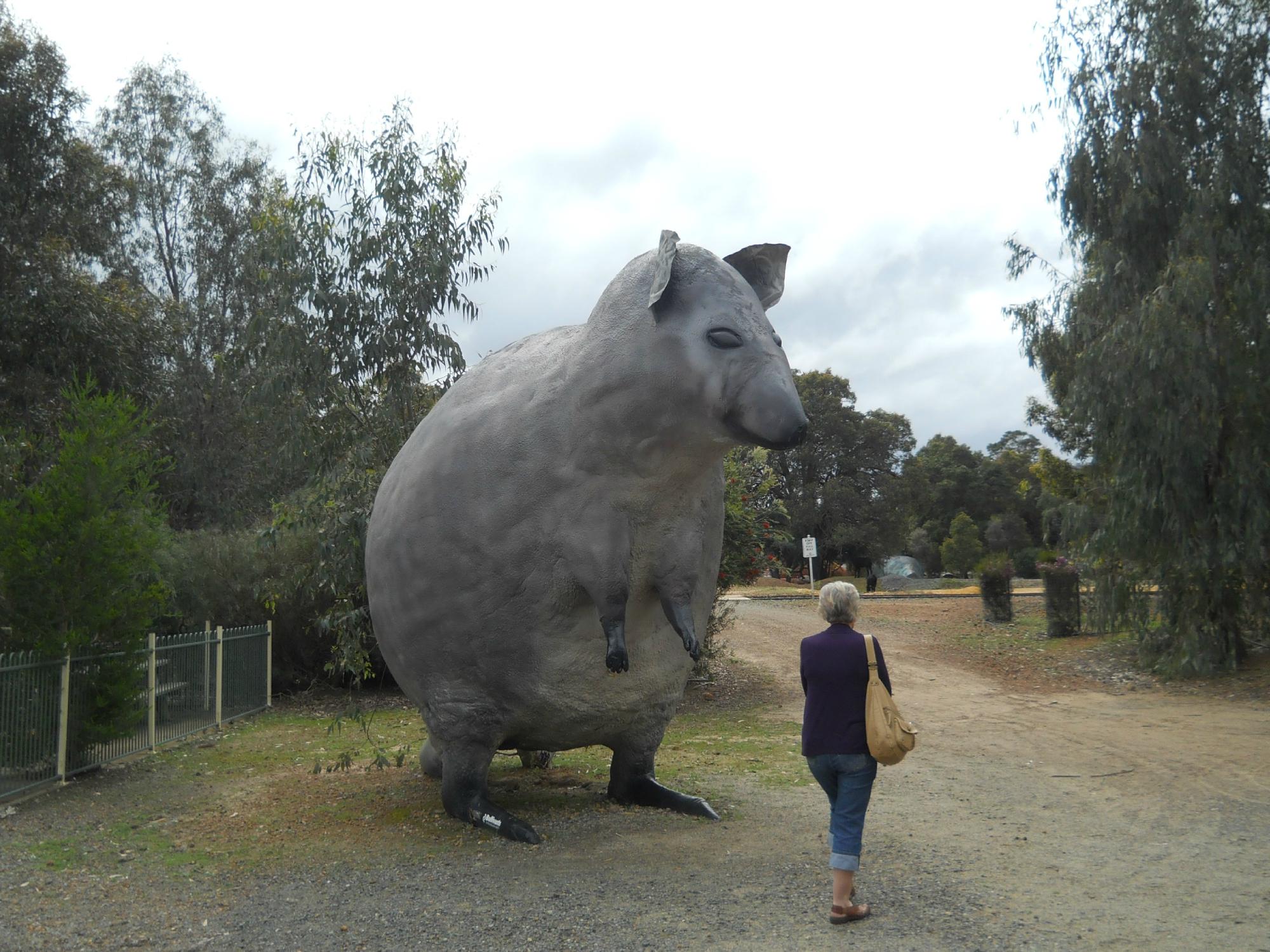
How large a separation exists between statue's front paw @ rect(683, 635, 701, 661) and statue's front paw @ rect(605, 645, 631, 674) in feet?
1.25

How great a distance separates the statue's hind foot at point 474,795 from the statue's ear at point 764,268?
3251 millimetres

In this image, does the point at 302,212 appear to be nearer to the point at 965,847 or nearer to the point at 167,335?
the point at 965,847

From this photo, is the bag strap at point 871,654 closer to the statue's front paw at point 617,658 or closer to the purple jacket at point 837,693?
the purple jacket at point 837,693

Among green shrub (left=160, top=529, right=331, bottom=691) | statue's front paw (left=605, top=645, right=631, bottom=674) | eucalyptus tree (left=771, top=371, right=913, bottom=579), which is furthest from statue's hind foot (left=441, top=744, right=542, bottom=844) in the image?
eucalyptus tree (left=771, top=371, right=913, bottom=579)

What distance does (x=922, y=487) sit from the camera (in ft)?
167

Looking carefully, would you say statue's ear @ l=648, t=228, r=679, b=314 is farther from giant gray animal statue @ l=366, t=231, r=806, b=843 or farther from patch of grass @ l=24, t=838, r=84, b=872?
patch of grass @ l=24, t=838, r=84, b=872

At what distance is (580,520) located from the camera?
5828mm

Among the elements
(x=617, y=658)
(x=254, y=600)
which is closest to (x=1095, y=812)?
(x=617, y=658)

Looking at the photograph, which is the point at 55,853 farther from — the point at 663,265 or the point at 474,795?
the point at 663,265

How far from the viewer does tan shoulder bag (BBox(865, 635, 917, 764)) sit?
4652 mm

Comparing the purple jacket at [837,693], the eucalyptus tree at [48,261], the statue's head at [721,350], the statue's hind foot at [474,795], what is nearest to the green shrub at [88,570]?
the statue's hind foot at [474,795]

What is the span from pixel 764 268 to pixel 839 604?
2250 mm

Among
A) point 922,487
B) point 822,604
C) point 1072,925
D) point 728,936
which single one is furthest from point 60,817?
point 922,487

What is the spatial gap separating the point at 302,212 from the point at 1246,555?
12.3m
